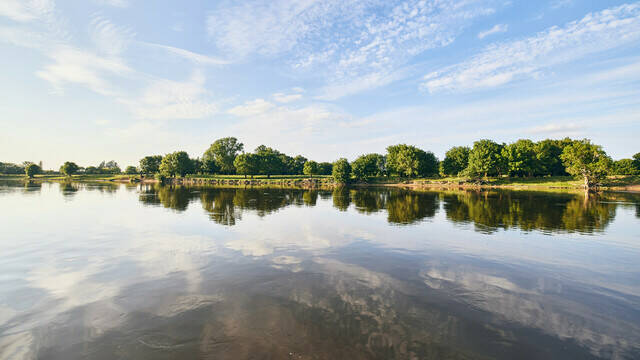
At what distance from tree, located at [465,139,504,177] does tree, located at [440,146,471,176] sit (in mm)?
19360

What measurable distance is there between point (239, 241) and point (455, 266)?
14.3 m

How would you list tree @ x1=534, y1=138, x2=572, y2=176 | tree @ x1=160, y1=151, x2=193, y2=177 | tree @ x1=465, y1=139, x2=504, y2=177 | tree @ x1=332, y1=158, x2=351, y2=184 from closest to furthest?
1. tree @ x1=465, y1=139, x2=504, y2=177
2. tree @ x1=534, y1=138, x2=572, y2=176
3. tree @ x1=332, y1=158, x2=351, y2=184
4. tree @ x1=160, y1=151, x2=193, y2=177

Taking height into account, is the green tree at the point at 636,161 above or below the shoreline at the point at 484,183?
above

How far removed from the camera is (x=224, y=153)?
165 m

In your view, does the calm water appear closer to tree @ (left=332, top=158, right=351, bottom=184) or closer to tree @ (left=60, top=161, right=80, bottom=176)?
tree @ (left=332, top=158, right=351, bottom=184)

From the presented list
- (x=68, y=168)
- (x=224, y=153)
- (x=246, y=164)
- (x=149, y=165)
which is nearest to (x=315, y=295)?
(x=246, y=164)

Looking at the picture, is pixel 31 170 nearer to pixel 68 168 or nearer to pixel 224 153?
pixel 68 168

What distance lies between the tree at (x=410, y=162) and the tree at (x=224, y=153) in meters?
94.9

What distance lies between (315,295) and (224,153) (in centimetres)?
16569

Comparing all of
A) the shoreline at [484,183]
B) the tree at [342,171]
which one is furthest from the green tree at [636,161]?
the tree at [342,171]

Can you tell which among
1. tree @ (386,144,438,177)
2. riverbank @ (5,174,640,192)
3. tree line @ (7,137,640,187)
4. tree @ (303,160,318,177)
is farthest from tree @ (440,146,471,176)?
tree @ (303,160,318,177)

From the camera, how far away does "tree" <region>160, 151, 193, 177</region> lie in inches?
6088

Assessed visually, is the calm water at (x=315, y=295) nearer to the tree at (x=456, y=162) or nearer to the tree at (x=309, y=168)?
the tree at (x=456, y=162)

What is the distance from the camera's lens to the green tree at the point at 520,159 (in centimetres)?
11306
